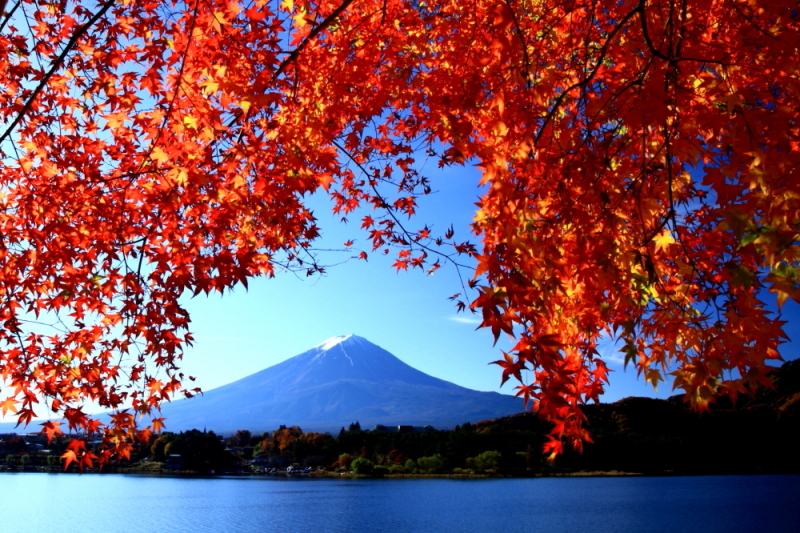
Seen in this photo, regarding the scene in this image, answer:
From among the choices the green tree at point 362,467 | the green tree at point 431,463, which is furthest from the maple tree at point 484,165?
the green tree at point 362,467

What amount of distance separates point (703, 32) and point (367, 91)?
3.03m

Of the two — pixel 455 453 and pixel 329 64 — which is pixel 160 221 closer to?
pixel 329 64

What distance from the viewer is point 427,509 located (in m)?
39.5

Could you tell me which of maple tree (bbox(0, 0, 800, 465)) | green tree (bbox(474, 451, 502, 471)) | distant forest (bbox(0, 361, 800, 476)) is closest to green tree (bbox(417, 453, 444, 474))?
distant forest (bbox(0, 361, 800, 476))

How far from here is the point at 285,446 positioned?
212ft

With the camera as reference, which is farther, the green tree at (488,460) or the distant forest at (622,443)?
the green tree at (488,460)

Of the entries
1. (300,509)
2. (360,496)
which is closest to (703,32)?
(300,509)

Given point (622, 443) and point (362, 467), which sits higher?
point (622, 443)

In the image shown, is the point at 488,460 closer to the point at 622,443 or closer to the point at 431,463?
the point at 431,463

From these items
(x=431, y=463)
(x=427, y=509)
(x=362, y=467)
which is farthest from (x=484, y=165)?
(x=362, y=467)

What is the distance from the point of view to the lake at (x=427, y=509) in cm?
3219

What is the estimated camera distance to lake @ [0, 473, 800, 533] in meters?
32.2

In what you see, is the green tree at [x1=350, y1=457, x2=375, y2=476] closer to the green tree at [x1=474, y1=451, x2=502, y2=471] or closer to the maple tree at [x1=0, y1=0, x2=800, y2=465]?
the green tree at [x1=474, y1=451, x2=502, y2=471]

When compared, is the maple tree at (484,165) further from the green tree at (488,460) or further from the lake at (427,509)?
the green tree at (488,460)
